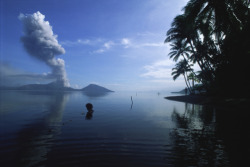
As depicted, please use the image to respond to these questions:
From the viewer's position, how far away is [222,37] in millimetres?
19438

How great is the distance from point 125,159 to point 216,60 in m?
33.0

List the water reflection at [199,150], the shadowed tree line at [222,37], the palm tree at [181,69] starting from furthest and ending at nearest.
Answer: the palm tree at [181,69]
the shadowed tree line at [222,37]
the water reflection at [199,150]

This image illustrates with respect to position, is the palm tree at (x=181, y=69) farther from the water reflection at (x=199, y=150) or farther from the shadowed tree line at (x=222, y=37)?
the water reflection at (x=199, y=150)

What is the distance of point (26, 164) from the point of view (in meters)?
5.62

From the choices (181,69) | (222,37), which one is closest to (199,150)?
(222,37)

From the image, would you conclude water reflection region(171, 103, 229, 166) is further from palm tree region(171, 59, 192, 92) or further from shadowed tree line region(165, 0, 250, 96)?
palm tree region(171, 59, 192, 92)

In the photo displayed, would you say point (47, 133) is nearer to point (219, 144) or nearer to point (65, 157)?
point (65, 157)

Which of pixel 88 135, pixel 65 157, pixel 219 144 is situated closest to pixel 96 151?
pixel 65 157

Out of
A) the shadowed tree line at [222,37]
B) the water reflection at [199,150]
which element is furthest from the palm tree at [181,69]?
the water reflection at [199,150]

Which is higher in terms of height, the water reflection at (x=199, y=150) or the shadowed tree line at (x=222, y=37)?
the shadowed tree line at (x=222, y=37)

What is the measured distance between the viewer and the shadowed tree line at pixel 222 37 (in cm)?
1545

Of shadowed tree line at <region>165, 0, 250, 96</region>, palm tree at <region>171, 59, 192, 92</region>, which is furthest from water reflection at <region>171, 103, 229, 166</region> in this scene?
palm tree at <region>171, 59, 192, 92</region>

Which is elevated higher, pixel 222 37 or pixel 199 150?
pixel 222 37

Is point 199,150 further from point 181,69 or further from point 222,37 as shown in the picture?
point 181,69
